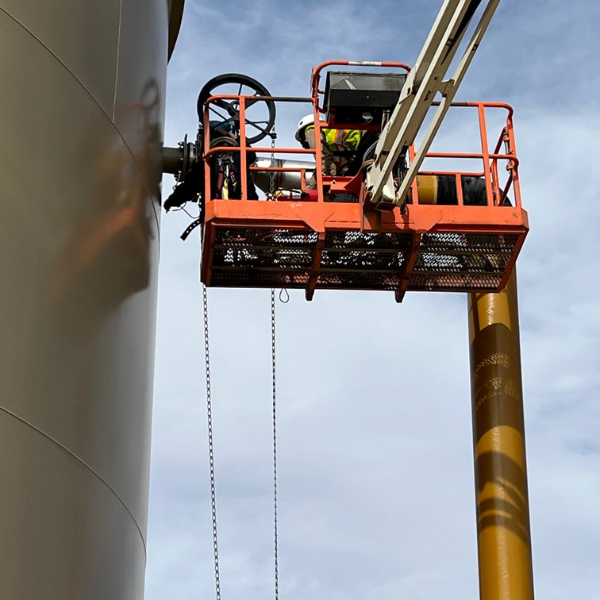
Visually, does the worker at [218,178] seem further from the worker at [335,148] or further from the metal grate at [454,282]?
the metal grate at [454,282]

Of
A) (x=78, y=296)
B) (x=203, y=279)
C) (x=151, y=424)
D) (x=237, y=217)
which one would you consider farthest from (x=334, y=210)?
(x=78, y=296)

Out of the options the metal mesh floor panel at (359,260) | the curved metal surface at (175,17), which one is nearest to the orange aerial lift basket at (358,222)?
the metal mesh floor panel at (359,260)

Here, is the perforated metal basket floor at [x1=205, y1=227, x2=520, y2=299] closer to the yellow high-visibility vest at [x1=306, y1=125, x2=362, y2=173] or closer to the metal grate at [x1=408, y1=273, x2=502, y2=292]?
the metal grate at [x1=408, y1=273, x2=502, y2=292]

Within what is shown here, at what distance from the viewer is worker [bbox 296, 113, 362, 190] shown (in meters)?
11.5

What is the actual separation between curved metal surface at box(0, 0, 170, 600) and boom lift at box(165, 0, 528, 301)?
2.45 metres

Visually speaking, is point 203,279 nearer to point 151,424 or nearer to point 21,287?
point 151,424

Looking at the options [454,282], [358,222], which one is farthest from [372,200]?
[454,282]

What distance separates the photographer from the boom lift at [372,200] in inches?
414

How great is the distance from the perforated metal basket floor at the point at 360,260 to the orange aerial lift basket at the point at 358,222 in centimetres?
1

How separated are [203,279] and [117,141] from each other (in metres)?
3.92

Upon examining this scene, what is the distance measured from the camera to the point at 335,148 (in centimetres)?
1163

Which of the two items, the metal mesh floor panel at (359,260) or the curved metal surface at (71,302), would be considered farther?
the metal mesh floor panel at (359,260)

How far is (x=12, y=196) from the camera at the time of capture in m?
6.02

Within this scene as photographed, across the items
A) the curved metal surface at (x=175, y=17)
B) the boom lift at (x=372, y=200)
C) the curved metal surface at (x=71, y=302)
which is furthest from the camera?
the curved metal surface at (x=175, y=17)
